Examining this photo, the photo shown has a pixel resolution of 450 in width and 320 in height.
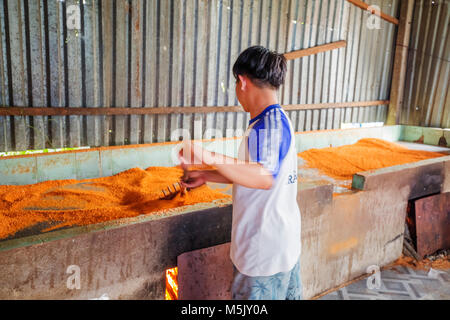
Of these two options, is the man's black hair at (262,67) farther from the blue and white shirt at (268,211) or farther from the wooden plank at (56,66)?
the wooden plank at (56,66)

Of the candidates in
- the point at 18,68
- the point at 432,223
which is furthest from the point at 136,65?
the point at 432,223

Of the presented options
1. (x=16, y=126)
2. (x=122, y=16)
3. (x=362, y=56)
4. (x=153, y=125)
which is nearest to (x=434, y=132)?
(x=362, y=56)

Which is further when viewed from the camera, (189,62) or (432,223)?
(189,62)

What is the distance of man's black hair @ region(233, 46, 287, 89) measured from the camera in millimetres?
1693

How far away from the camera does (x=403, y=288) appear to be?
3.99 metres

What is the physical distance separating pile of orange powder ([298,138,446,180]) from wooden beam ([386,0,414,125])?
1.60 meters

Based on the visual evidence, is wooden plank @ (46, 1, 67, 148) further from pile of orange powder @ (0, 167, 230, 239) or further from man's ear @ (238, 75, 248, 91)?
man's ear @ (238, 75, 248, 91)

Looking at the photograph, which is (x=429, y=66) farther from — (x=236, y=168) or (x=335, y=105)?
(x=236, y=168)

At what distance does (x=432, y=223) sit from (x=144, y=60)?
15.5ft

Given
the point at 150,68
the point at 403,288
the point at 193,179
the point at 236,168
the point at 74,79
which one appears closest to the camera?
the point at 236,168

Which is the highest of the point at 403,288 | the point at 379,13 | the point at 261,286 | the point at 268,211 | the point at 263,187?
the point at 379,13

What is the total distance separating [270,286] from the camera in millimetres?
1809

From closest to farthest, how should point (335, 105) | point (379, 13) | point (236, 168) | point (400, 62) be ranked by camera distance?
point (236, 168)
point (335, 105)
point (379, 13)
point (400, 62)
